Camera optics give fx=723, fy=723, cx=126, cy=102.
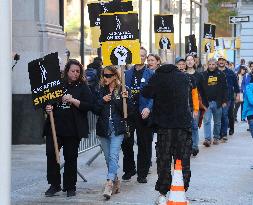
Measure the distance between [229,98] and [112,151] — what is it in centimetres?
799

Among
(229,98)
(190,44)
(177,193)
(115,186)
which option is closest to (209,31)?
(190,44)

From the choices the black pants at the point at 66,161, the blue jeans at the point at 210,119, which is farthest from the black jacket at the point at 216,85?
the black pants at the point at 66,161

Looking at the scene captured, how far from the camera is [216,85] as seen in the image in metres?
15.4

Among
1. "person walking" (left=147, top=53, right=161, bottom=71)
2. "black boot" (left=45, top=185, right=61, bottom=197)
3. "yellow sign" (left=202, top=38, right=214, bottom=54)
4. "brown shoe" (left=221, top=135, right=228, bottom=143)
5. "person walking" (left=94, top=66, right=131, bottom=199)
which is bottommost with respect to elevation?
"brown shoe" (left=221, top=135, right=228, bottom=143)

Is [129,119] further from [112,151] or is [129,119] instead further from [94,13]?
[94,13]

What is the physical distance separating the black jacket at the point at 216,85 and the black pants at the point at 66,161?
6.64 meters

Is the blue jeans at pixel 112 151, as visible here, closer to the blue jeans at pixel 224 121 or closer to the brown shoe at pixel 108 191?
the brown shoe at pixel 108 191

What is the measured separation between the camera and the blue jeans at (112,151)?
9047 mm

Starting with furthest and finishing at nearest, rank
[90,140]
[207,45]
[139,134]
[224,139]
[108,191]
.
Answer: [207,45]
[224,139]
[90,140]
[139,134]
[108,191]

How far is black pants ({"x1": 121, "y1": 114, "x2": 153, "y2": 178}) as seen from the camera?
33.7ft

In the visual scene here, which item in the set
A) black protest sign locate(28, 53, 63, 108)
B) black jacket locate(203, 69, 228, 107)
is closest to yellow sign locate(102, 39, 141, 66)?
black protest sign locate(28, 53, 63, 108)

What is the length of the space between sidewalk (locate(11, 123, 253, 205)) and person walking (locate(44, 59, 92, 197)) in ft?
0.78

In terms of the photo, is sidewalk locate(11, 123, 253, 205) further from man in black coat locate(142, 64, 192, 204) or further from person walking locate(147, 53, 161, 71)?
person walking locate(147, 53, 161, 71)

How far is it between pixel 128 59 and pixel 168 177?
2269 millimetres
